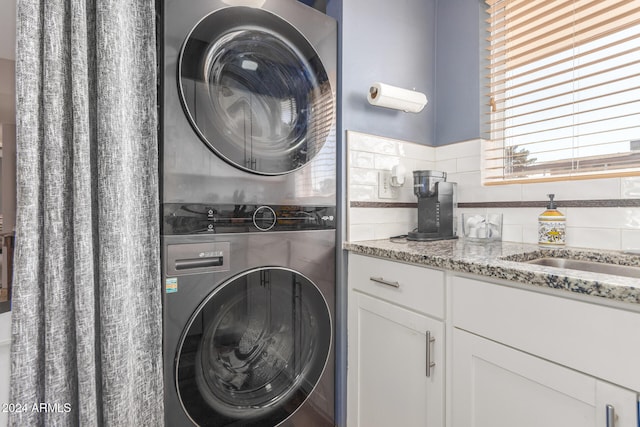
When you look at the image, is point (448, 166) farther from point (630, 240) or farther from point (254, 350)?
point (254, 350)

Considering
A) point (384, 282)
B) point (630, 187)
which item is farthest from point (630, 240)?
point (384, 282)

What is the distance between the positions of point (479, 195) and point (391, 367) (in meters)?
0.99

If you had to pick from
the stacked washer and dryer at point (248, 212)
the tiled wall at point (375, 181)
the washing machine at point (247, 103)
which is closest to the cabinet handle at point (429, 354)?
the stacked washer and dryer at point (248, 212)

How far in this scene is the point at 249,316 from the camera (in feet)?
3.68

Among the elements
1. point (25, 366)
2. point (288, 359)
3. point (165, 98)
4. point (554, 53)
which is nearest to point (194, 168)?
point (165, 98)

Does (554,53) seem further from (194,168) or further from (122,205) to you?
(122,205)

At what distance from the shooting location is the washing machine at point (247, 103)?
100cm

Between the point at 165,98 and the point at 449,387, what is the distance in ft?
4.29

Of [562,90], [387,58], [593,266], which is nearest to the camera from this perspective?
[593,266]

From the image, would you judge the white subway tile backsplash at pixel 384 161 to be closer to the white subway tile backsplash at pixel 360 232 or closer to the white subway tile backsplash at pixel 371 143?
the white subway tile backsplash at pixel 371 143

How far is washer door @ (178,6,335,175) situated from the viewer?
40.6 inches

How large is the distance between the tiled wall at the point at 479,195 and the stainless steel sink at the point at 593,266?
0.43 feet

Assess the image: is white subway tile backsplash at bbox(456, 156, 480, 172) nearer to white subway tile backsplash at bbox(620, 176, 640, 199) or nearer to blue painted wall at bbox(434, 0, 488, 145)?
blue painted wall at bbox(434, 0, 488, 145)

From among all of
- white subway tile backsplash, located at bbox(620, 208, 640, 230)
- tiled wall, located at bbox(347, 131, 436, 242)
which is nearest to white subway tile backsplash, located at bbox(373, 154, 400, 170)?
tiled wall, located at bbox(347, 131, 436, 242)
